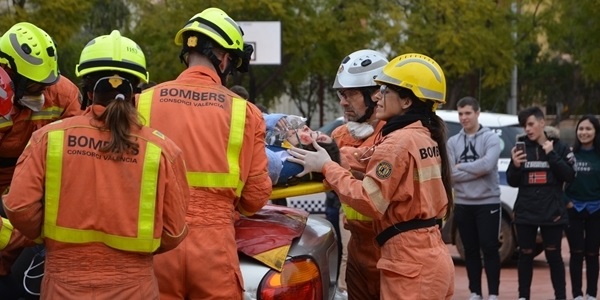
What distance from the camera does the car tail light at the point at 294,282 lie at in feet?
15.8

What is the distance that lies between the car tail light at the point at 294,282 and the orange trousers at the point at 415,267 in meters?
0.44

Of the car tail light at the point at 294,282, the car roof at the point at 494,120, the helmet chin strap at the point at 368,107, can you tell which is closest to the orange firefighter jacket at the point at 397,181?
the car tail light at the point at 294,282

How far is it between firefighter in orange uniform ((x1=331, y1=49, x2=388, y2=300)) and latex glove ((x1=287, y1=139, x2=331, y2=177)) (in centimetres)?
67

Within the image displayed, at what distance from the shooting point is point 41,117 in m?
5.86

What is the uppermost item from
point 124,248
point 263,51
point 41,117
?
point 263,51

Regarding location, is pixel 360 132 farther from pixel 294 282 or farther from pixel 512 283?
pixel 512 283

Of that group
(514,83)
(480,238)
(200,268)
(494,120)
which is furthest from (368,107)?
(514,83)

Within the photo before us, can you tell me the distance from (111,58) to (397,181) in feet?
5.23

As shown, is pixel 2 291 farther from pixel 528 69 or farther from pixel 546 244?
pixel 528 69

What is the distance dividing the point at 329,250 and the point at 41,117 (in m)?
1.69

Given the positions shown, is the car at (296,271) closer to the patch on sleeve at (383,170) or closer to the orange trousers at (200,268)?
the orange trousers at (200,268)

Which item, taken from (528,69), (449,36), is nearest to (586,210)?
(449,36)

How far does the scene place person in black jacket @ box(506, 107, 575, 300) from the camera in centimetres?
1039

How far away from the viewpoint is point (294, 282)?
16.1 ft
